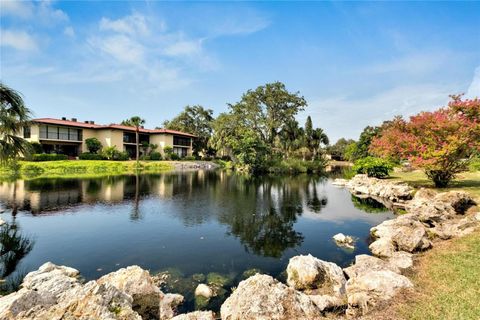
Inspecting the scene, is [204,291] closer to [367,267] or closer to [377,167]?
[367,267]

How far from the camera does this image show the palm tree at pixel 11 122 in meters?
12.0

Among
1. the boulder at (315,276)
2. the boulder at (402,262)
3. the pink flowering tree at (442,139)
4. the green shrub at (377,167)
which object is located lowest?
the boulder at (315,276)

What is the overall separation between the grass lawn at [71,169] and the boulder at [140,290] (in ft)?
112

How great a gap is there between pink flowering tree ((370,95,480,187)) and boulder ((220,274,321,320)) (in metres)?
18.0

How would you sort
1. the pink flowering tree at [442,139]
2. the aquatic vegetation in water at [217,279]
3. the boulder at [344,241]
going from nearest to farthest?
the aquatic vegetation in water at [217,279]
the boulder at [344,241]
the pink flowering tree at [442,139]

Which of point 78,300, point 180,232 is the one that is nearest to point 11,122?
point 180,232

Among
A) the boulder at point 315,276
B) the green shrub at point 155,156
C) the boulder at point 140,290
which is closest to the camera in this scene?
the boulder at point 140,290

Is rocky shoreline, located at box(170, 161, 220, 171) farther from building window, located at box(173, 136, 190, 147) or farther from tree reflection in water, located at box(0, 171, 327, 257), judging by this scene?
tree reflection in water, located at box(0, 171, 327, 257)

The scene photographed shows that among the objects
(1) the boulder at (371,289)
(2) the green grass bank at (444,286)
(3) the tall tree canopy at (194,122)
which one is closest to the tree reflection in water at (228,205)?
(1) the boulder at (371,289)

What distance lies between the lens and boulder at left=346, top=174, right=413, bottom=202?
2164cm

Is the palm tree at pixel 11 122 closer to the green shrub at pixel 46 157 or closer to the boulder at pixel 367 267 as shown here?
the boulder at pixel 367 267

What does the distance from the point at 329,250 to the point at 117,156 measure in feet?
162

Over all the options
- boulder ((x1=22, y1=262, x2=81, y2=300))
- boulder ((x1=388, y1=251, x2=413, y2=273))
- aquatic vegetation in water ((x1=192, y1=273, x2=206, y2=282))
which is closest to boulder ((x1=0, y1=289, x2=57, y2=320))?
boulder ((x1=22, y1=262, x2=81, y2=300))

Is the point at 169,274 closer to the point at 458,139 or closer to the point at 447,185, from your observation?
the point at 458,139
